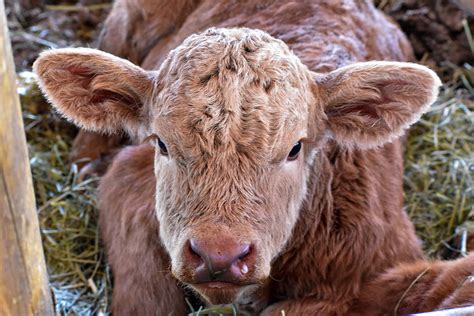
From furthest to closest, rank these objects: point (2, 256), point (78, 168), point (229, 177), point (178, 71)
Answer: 1. point (78, 168)
2. point (178, 71)
3. point (229, 177)
4. point (2, 256)

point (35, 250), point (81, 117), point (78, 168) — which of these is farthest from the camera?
point (78, 168)

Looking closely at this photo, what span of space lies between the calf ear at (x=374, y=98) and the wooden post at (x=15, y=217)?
150 centimetres

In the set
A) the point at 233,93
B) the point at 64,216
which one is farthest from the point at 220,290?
the point at 64,216

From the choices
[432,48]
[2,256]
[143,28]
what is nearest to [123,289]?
[2,256]

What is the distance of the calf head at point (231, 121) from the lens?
3.11 m

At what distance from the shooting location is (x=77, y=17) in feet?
22.6

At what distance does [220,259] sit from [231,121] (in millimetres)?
576

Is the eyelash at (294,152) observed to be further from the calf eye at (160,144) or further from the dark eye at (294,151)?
the calf eye at (160,144)

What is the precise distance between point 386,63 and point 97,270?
2.28m

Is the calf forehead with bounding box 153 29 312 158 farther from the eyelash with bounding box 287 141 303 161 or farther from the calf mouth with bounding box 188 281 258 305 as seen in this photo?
the calf mouth with bounding box 188 281 258 305

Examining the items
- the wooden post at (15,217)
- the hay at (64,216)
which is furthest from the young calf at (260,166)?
the wooden post at (15,217)

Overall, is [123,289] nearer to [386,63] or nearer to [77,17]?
[386,63]

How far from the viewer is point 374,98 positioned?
11.8ft

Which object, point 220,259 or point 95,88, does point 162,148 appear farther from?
point 220,259
